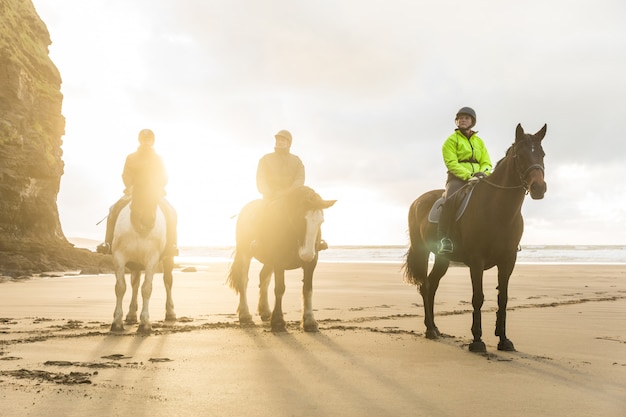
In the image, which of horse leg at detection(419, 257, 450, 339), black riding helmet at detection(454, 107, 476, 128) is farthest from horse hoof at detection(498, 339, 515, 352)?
black riding helmet at detection(454, 107, 476, 128)

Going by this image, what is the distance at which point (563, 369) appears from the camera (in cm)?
604

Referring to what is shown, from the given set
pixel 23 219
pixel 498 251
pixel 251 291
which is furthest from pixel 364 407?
pixel 23 219

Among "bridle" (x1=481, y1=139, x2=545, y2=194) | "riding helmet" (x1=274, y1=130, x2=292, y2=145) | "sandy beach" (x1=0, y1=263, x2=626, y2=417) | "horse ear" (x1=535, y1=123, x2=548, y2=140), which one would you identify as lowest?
"sandy beach" (x1=0, y1=263, x2=626, y2=417)

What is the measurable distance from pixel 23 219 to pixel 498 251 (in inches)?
838

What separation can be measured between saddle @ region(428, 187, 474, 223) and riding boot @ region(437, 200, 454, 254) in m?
0.10

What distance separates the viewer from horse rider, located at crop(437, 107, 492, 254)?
8547 mm

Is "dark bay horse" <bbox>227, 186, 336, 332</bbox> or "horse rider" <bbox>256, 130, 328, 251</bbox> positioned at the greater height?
"horse rider" <bbox>256, 130, 328, 251</bbox>

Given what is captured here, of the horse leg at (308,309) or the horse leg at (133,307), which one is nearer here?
the horse leg at (308,309)

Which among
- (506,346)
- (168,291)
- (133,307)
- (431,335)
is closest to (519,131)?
(506,346)

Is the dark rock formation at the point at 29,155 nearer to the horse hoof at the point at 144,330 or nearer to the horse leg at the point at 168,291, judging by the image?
the horse leg at the point at 168,291

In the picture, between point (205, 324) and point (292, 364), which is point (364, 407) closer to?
point (292, 364)

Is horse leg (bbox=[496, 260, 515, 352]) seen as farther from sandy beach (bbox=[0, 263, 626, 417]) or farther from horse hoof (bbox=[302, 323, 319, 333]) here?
horse hoof (bbox=[302, 323, 319, 333])

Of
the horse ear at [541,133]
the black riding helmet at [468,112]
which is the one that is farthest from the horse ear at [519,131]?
the black riding helmet at [468,112]

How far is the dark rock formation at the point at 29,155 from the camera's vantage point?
22.5m
